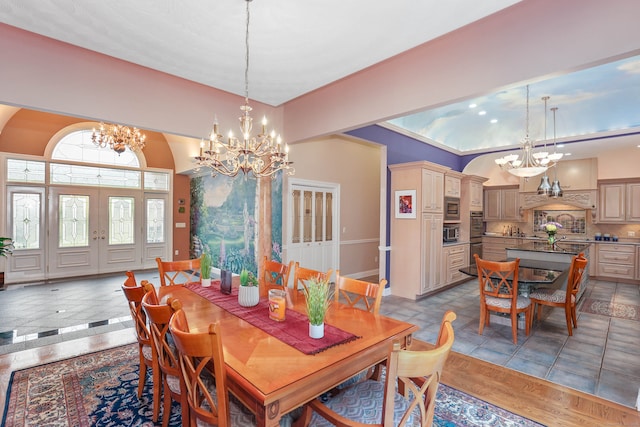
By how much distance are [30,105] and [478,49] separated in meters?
4.12

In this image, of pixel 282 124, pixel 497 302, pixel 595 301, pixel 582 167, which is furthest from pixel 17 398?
pixel 582 167

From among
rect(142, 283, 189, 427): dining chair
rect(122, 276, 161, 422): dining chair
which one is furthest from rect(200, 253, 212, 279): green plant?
rect(142, 283, 189, 427): dining chair

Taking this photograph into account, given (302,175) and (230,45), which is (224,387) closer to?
(230,45)

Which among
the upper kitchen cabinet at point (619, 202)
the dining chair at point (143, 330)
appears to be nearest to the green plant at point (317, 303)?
the dining chair at point (143, 330)

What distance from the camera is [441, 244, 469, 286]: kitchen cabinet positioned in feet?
Result: 18.5

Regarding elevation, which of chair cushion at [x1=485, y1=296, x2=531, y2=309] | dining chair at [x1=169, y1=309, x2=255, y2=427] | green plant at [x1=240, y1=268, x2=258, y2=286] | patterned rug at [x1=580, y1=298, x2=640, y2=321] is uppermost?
green plant at [x1=240, y1=268, x2=258, y2=286]

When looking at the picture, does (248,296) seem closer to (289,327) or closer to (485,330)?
(289,327)

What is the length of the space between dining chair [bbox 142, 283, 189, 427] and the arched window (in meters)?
6.75

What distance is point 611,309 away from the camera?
15.1 feet

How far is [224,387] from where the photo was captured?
125 centimetres

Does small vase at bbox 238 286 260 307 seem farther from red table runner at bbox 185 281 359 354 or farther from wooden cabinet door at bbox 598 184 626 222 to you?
wooden cabinet door at bbox 598 184 626 222

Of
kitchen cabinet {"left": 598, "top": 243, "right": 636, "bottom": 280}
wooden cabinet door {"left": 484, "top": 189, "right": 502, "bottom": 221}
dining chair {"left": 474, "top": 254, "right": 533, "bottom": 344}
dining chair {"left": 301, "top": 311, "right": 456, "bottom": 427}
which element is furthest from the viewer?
wooden cabinet door {"left": 484, "top": 189, "right": 502, "bottom": 221}

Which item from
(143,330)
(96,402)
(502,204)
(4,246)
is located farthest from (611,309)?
(4,246)

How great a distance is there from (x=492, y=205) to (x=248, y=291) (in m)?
8.12
